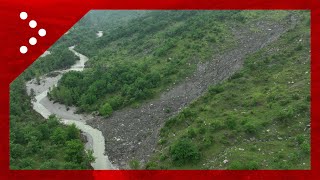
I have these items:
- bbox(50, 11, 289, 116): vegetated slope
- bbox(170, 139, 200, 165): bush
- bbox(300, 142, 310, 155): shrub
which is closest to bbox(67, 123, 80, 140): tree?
bbox(50, 11, 289, 116): vegetated slope

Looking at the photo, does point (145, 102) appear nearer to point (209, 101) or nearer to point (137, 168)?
point (209, 101)

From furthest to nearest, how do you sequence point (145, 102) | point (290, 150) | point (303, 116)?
point (145, 102) → point (303, 116) → point (290, 150)


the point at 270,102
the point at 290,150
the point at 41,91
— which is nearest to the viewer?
the point at 290,150

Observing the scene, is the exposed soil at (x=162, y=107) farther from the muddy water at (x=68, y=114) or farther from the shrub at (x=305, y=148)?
the shrub at (x=305, y=148)

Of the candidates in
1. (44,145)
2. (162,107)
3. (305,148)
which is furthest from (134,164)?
(305,148)

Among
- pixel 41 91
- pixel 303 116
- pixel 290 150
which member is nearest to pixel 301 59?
pixel 303 116

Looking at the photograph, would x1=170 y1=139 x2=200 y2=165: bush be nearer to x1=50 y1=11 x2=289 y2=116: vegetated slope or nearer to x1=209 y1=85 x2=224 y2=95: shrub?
x1=209 y1=85 x2=224 y2=95: shrub

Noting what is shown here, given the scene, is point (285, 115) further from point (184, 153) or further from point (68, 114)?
point (68, 114)

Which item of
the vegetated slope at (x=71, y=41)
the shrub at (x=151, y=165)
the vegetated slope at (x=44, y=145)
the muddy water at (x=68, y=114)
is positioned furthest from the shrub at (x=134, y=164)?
the vegetated slope at (x=71, y=41)
